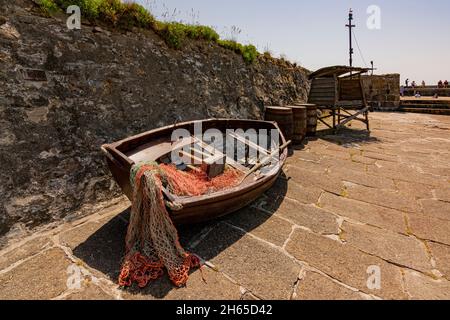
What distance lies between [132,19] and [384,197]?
20.9 ft

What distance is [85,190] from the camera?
407 cm

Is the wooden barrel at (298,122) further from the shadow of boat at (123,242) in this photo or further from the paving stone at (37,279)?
the paving stone at (37,279)

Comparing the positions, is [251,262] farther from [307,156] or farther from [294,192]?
[307,156]

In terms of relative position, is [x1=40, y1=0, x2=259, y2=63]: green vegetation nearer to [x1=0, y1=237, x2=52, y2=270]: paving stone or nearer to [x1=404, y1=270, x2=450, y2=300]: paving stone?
[x1=0, y1=237, x2=52, y2=270]: paving stone

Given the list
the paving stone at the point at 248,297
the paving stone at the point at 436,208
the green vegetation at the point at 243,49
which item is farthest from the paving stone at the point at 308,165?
the green vegetation at the point at 243,49

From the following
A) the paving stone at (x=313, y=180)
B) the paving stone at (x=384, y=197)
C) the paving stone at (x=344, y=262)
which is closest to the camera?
the paving stone at (x=344, y=262)

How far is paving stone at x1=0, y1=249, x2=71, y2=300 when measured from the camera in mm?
2457

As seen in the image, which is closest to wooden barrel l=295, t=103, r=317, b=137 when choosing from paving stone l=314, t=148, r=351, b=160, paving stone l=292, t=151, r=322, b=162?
paving stone l=314, t=148, r=351, b=160

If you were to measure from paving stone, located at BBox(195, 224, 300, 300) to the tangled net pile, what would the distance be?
322 millimetres

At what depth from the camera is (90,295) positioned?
2.45 meters

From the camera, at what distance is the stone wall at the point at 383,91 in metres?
16.8

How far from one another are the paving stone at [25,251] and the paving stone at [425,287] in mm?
4256

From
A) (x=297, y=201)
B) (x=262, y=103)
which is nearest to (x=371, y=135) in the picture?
(x=262, y=103)

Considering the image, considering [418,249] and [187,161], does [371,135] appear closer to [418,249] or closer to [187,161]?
[418,249]
